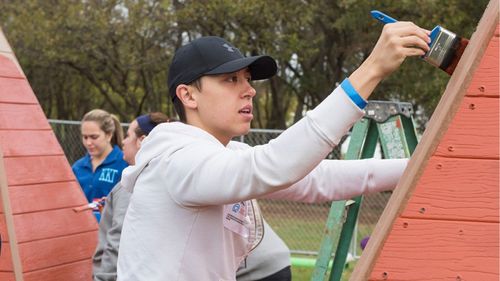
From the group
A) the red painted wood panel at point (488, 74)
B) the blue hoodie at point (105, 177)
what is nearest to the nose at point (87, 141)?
the blue hoodie at point (105, 177)

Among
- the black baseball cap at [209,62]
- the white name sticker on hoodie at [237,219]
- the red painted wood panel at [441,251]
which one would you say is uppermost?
the black baseball cap at [209,62]

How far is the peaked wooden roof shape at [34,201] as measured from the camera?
4.33m

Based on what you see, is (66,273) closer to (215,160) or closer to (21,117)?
(21,117)

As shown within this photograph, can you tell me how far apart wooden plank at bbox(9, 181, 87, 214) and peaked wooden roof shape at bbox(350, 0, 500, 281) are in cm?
→ 273

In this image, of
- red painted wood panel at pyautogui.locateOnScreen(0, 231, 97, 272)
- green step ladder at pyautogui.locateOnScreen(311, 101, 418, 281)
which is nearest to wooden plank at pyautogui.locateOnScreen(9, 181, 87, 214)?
red painted wood panel at pyautogui.locateOnScreen(0, 231, 97, 272)

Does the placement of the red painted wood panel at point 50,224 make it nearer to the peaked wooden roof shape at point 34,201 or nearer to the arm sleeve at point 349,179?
the peaked wooden roof shape at point 34,201

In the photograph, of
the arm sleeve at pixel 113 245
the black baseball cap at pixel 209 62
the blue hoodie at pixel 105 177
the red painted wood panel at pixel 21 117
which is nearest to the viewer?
the black baseball cap at pixel 209 62

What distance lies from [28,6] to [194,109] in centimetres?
2367

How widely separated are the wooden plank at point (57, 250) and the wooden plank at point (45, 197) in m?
0.18

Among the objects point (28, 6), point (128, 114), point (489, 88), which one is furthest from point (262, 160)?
point (128, 114)

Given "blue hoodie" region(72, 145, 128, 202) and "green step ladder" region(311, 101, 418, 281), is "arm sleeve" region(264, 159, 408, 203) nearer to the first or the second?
"green step ladder" region(311, 101, 418, 281)

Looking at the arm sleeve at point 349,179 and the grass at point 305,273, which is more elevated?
the arm sleeve at point 349,179

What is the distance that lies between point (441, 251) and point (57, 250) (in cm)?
301

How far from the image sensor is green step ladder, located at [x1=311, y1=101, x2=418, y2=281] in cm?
495
